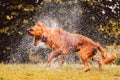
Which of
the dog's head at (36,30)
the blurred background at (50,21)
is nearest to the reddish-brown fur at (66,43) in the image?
the dog's head at (36,30)

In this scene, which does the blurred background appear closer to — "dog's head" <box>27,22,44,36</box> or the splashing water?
the splashing water

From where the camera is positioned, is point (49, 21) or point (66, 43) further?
point (49, 21)

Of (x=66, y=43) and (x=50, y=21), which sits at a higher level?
(x=66, y=43)

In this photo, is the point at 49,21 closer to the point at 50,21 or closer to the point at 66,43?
the point at 50,21

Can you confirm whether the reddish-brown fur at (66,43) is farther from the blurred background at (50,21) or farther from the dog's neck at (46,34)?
the blurred background at (50,21)

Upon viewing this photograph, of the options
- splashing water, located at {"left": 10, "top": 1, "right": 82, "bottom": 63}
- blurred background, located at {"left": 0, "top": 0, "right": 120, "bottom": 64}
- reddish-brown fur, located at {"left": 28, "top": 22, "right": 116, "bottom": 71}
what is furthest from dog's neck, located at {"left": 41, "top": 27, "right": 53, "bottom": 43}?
splashing water, located at {"left": 10, "top": 1, "right": 82, "bottom": 63}

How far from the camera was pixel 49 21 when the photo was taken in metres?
18.9

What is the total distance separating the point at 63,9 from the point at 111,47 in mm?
2867

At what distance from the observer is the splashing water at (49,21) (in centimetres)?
1867

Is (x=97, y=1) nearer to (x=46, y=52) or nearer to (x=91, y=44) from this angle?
(x=46, y=52)

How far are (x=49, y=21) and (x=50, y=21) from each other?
45 mm

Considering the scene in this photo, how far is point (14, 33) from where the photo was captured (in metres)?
18.1

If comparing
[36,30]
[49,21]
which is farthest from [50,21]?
[36,30]

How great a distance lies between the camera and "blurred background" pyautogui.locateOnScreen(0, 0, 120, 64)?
17656 millimetres
